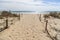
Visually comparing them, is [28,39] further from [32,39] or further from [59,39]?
[59,39]

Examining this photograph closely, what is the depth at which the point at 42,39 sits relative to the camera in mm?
14156

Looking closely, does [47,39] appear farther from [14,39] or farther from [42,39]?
[14,39]

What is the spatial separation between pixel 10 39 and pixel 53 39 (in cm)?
403

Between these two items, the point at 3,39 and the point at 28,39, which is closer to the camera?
the point at 3,39

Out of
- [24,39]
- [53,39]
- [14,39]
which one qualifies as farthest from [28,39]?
[53,39]

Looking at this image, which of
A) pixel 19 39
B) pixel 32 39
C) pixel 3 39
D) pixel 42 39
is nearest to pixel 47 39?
pixel 42 39

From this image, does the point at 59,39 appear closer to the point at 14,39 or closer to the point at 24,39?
the point at 24,39

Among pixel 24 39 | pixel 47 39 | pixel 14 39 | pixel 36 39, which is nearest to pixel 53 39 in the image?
pixel 47 39

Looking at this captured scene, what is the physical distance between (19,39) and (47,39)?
8.84ft

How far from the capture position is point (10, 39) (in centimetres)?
1386

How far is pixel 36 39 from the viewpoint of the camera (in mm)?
14312

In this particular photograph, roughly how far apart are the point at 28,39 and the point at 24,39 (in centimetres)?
39

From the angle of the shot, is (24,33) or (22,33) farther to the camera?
(24,33)

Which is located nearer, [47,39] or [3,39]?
[3,39]
